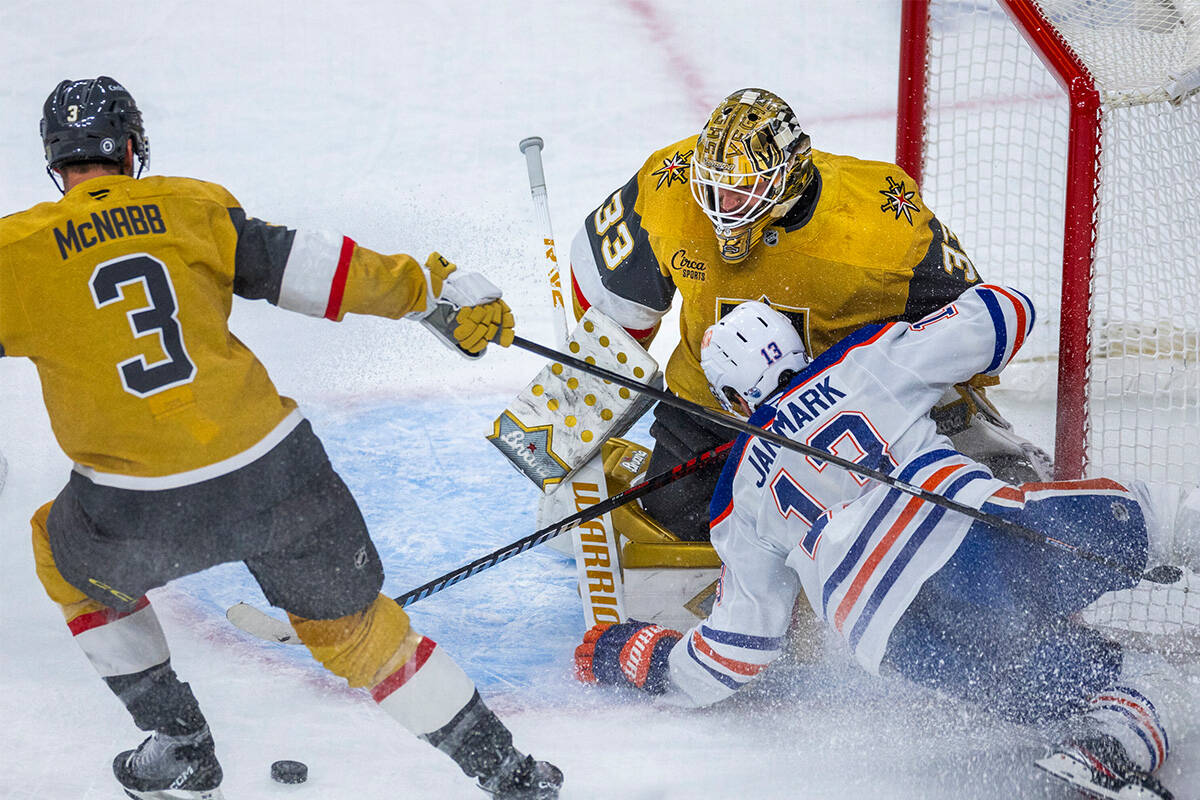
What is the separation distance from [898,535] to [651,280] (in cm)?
100

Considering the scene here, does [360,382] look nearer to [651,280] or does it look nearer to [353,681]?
A: [651,280]

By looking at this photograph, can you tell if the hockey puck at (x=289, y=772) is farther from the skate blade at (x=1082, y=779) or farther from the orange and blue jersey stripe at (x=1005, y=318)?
the orange and blue jersey stripe at (x=1005, y=318)

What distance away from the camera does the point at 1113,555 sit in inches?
83.9

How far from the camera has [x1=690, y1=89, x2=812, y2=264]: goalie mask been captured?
2.48 meters

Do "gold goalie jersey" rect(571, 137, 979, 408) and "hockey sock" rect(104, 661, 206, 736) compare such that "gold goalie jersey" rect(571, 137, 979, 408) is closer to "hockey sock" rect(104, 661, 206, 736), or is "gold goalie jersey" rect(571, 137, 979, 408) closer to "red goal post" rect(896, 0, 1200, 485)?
"red goal post" rect(896, 0, 1200, 485)

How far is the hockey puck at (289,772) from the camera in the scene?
2.27 metres

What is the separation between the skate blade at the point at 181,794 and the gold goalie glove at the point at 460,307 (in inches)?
34.8

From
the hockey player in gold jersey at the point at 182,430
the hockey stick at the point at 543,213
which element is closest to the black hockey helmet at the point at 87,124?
the hockey player in gold jersey at the point at 182,430

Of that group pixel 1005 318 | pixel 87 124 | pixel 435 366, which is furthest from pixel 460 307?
pixel 435 366

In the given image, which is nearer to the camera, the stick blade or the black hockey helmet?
the black hockey helmet

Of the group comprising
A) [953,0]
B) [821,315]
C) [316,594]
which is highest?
[953,0]

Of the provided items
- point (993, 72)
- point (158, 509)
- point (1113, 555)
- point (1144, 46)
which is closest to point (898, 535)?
point (1113, 555)

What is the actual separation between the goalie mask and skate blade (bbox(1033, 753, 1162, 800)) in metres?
1.19

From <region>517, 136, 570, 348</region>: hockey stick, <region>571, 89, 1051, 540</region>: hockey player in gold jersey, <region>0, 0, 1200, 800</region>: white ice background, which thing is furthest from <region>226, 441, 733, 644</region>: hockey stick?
<region>517, 136, 570, 348</region>: hockey stick
